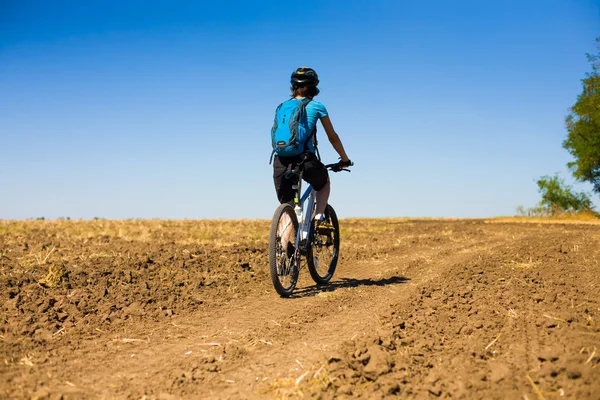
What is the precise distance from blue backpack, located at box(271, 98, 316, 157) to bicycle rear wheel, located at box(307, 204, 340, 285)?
1272 mm

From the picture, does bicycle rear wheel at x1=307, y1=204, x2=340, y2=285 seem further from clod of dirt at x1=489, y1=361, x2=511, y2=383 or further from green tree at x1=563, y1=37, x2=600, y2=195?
green tree at x1=563, y1=37, x2=600, y2=195

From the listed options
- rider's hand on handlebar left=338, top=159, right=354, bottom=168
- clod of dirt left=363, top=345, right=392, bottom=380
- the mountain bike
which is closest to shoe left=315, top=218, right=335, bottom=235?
the mountain bike

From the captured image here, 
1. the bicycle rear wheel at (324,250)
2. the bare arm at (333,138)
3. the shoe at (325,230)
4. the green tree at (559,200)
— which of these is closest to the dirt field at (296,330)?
the bicycle rear wheel at (324,250)

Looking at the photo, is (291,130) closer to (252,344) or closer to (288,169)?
(288,169)

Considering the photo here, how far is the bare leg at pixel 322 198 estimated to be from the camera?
682 centimetres

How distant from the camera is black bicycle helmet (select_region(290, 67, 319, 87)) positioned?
6215 mm

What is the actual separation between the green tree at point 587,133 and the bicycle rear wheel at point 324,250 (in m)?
29.9

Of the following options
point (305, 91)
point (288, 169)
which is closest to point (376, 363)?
point (288, 169)

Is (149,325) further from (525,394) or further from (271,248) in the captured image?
(525,394)

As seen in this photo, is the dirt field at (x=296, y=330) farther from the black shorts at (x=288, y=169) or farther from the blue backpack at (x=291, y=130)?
the blue backpack at (x=291, y=130)

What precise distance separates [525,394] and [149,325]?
3483 mm

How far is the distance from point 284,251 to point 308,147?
1.23 meters

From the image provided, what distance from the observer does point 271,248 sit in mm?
5816

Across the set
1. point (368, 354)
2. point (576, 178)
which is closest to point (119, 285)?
point (368, 354)
